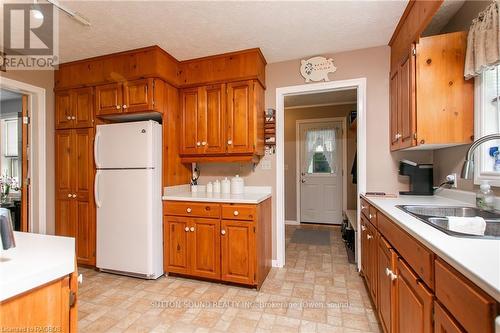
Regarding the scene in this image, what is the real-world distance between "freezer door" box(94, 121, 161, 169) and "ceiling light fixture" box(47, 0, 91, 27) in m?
0.93

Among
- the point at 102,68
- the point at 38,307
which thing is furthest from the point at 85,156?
the point at 38,307

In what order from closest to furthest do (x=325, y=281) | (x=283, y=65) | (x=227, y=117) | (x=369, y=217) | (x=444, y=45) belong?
(x=444, y=45)
(x=369, y=217)
(x=325, y=281)
(x=227, y=117)
(x=283, y=65)

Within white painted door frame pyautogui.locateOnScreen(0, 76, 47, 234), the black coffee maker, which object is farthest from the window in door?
white painted door frame pyautogui.locateOnScreen(0, 76, 47, 234)

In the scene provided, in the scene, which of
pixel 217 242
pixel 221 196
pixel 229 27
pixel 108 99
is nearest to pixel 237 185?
pixel 221 196

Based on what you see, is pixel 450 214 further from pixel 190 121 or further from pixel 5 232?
pixel 190 121

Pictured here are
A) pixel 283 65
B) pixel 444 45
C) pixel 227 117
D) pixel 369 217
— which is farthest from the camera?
pixel 283 65

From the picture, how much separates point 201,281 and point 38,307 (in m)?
1.95

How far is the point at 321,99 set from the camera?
4.46 meters

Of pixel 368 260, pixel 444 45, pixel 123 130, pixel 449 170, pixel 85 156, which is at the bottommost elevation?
pixel 368 260

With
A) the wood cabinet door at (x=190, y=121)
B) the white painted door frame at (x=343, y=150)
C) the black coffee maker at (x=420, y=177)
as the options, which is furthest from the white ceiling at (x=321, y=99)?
the black coffee maker at (x=420, y=177)

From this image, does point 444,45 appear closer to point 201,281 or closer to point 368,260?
point 368,260

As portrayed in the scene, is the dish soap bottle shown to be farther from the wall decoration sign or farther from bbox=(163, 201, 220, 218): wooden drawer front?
bbox=(163, 201, 220, 218): wooden drawer front

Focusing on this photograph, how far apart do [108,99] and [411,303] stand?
3177mm

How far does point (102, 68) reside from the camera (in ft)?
9.04
